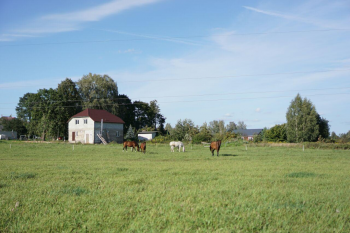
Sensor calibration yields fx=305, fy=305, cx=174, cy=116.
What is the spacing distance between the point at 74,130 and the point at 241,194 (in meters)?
62.4

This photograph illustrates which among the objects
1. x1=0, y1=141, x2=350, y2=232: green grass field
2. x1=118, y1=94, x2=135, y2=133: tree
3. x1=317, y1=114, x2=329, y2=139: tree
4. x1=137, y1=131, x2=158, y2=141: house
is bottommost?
x1=0, y1=141, x2=350, y2=232: green grass field

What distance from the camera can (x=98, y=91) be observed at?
74.8 metres

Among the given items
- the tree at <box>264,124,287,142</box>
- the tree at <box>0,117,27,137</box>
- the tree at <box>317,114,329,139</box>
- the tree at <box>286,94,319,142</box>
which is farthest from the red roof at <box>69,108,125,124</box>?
the tree at <box>0,117,27,137</box>

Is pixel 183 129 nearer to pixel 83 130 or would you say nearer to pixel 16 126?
pixel 83 130

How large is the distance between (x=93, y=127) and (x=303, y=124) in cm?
4796

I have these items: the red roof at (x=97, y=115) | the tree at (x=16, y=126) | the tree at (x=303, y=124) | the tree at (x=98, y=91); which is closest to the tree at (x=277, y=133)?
the tree at (x=303, y=124)

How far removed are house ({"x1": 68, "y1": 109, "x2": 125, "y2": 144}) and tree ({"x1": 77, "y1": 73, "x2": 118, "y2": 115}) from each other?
304 inches

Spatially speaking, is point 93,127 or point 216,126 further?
point 216,126

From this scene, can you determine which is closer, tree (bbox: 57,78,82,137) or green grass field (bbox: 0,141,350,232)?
green grass field (bbox: 0,141,350,232)

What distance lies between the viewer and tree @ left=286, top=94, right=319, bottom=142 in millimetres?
71588

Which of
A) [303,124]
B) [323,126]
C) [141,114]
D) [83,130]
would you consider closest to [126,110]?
[141,114]

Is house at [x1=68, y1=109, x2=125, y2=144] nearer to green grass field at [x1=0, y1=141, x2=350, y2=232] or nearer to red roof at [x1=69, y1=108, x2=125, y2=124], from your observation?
red roof at [x1=69, y1=108, x2=125, y2=124]

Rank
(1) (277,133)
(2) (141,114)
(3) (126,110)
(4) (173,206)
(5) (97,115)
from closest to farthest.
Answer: (4) (173,206) < (5) (97,115) < (1) (277,133) < (3) (126,110) < (2) (141,114)

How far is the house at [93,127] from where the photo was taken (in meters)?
63.0
